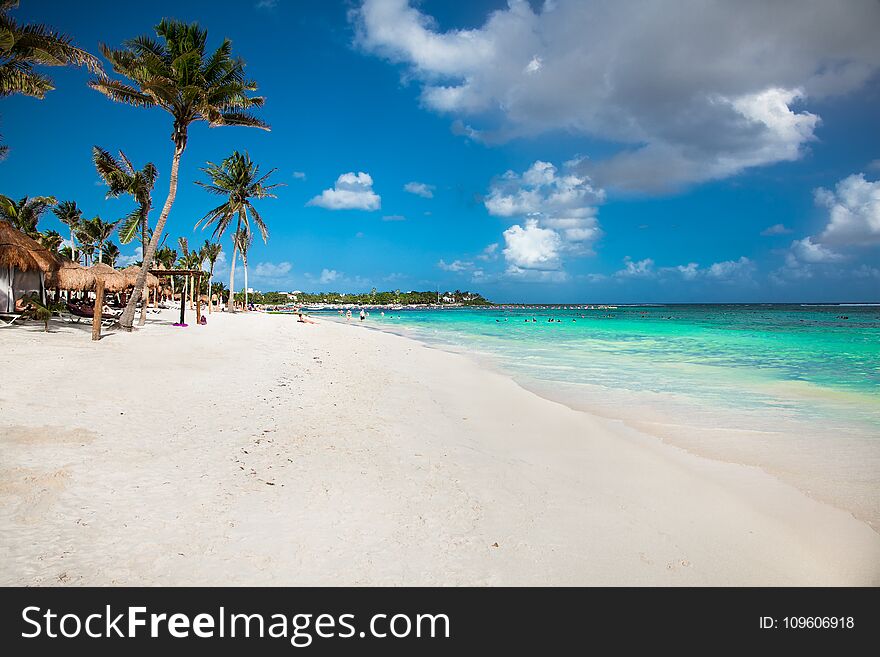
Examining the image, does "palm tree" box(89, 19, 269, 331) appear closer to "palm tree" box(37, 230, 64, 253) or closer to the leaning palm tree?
the leaning palm tree

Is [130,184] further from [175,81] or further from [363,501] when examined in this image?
[363,501]

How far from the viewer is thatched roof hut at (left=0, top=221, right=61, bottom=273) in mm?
15398

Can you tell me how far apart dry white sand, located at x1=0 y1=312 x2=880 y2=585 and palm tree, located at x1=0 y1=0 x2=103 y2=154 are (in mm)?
10718

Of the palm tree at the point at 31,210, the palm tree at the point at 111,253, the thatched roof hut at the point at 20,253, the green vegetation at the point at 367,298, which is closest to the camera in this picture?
the thatched roof hut at the point at 20,253

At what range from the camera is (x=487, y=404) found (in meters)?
8.62

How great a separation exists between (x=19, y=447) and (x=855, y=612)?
7.12 m

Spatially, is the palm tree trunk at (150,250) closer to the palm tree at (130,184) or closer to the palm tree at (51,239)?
the palm tree at (130,184)

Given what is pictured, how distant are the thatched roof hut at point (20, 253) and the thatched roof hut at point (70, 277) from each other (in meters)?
0.70

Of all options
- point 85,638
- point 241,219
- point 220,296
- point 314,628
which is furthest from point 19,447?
Result: point 220,296

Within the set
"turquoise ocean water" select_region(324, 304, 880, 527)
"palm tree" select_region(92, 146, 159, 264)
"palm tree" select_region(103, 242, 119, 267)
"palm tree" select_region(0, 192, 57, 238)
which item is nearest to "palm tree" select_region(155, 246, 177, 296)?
"palm tree" select_region(103, 242, 119, 267)

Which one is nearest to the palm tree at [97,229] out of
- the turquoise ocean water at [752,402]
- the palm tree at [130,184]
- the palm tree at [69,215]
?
the palm tree at [69,215]

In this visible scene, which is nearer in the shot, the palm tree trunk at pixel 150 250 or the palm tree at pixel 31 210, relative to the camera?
the palm tree trunk at pixel 150 250

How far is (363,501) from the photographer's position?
3922mm

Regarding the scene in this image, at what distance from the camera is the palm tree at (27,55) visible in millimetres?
12086
